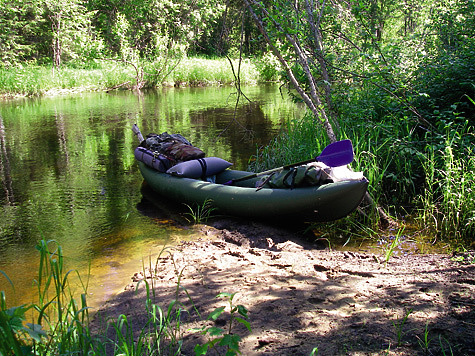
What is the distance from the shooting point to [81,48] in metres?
17.6

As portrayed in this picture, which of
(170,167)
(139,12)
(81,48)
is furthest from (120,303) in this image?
(81,48)

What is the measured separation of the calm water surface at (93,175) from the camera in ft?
12.3

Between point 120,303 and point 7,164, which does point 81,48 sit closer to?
point 7,164

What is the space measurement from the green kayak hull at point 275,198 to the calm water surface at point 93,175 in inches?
15.4

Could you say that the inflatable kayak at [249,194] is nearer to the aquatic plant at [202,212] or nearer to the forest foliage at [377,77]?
the aquatic plant at [202,212]

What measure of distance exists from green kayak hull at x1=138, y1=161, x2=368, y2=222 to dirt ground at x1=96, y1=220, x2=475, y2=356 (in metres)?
0.36

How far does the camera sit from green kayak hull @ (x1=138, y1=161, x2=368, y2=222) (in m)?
3.72

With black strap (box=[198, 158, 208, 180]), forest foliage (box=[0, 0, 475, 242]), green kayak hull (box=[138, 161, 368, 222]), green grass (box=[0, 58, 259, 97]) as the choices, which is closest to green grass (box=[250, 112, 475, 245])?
forest foliage (box=[0, 0, 475, 242])

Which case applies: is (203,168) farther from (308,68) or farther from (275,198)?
(308,68)

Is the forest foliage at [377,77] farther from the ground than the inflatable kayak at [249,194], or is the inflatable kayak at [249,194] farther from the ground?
the forest foliage at [377,77]

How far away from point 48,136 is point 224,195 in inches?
246

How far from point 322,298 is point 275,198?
5.47 ft

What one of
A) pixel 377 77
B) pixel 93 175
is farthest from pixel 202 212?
pixel 93 175

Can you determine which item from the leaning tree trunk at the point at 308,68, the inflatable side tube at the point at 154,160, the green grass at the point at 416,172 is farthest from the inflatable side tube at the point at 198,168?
the leaning tree trunk at the point at 308,68
